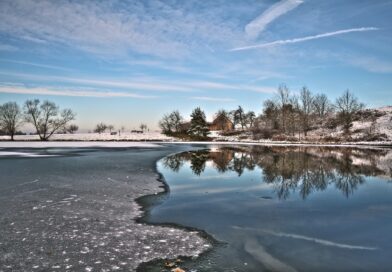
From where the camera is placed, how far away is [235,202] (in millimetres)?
11492

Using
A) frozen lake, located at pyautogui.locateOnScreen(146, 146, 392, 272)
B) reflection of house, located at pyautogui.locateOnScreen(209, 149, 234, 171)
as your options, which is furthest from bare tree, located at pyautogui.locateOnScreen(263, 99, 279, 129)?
frozen lake, located at pyautogui.locateOnScreen(146, 146, 392, 272)

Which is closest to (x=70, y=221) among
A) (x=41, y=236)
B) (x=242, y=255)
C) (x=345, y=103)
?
(x=41, y=236)

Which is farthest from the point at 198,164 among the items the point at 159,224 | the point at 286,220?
the point at 159,224

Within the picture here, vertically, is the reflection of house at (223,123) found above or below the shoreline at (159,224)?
above

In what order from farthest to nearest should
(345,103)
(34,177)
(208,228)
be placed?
(345,103)
(34,177)
(208,228)

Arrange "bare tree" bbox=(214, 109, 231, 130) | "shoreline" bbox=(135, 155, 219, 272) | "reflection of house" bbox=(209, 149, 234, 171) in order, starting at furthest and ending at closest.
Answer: "bare tree" bbox=(214, 109, 231, 130) < "reflection of house" bbox=(209, 149, 234, 171) < "shoreline" bbox=(135, 155, 219, 272)

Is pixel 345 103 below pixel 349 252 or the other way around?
the other way around

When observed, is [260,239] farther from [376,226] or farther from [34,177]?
[34,177]

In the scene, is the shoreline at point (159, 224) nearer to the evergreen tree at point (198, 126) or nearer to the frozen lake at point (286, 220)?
the frozen lake at point (286, 220)

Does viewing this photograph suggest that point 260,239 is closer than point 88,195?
Yes

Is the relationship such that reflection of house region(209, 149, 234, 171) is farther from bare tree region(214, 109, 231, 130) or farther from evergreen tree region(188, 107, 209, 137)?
bare tree region(214, 109, 231, 130)

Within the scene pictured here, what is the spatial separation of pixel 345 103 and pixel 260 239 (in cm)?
9342

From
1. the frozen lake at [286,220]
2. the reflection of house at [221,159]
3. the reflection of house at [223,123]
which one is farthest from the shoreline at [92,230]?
the reflection of house at [223,123]

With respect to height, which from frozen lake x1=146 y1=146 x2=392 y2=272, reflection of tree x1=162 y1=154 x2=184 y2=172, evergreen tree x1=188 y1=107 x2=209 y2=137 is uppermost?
evergreen tree x1=188 y1=107 x2=209 y2=137
